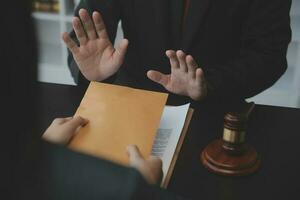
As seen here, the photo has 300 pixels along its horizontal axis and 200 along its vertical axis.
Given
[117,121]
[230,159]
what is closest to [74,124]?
[117,121]

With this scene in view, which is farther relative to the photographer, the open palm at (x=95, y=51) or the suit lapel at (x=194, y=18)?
the suit lapel at (x=194, y=18)

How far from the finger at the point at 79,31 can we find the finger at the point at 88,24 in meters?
0.01

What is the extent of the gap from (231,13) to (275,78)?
9.6 inches

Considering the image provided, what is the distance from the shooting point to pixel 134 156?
0.74m

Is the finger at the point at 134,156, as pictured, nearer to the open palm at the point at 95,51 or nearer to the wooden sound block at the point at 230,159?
the wooden sound block at the point at 230,159

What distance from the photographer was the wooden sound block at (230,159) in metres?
0.82

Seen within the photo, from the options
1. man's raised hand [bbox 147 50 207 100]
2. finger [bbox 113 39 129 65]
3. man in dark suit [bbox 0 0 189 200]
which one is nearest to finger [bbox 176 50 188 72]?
man's raised hand [bbox 147 50 207 100]

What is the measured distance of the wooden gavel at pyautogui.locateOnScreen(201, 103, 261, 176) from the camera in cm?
82

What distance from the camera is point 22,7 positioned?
1.20 feet

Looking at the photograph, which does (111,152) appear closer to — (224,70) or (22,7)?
(22,7)

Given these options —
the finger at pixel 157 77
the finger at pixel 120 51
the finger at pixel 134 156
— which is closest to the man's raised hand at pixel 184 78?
the finger at pixel 157 77

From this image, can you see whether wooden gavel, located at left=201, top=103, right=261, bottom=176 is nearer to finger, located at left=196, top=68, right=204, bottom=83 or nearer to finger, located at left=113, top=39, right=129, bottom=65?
finger, located at left=196, top=68, right=204, bottom=83

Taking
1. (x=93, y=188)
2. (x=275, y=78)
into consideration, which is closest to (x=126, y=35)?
(x=275, y=78)

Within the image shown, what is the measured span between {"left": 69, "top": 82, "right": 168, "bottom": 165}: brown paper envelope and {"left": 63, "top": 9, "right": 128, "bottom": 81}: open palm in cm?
24
